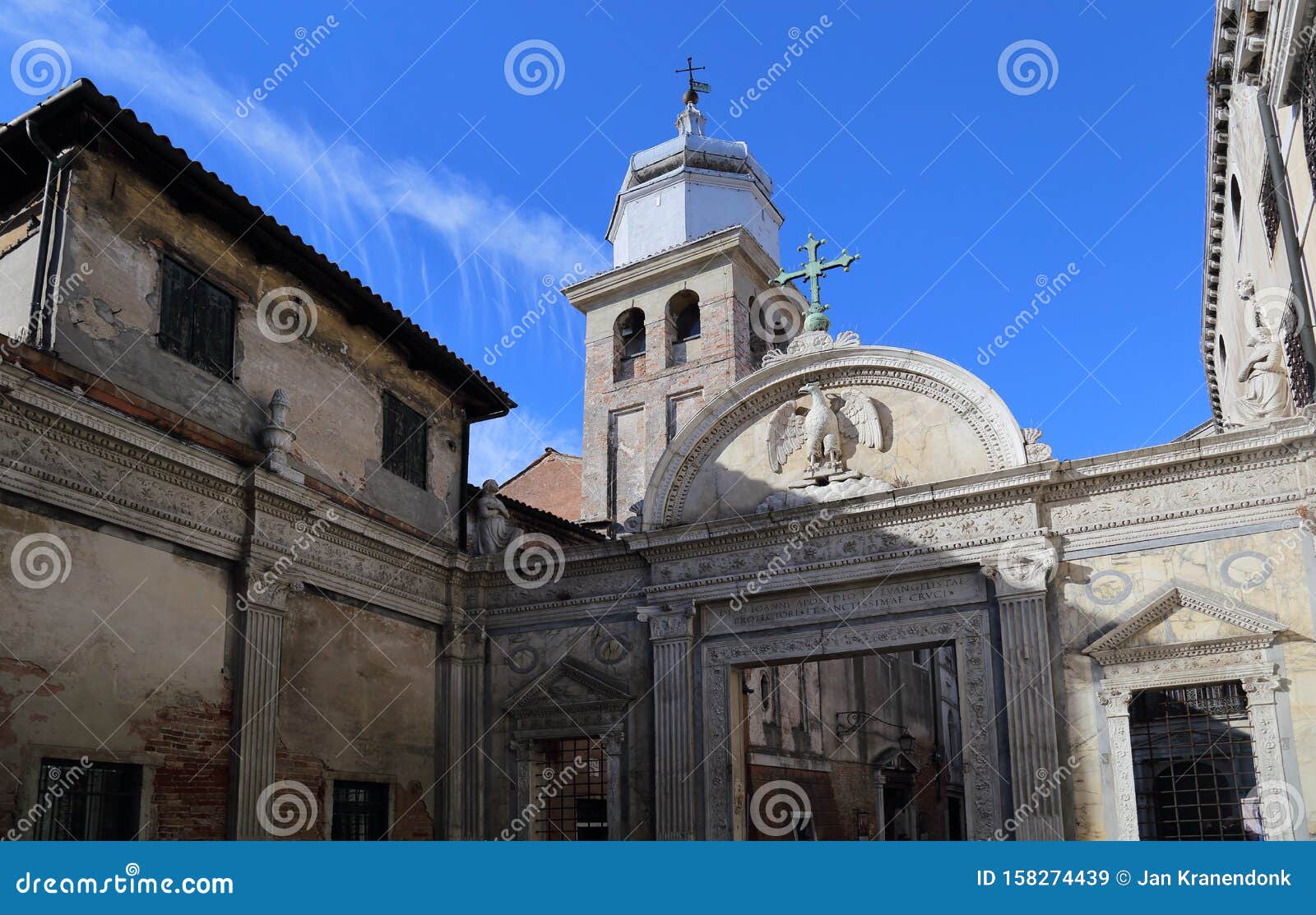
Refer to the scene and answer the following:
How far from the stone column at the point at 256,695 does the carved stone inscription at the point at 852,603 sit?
517 centimetres

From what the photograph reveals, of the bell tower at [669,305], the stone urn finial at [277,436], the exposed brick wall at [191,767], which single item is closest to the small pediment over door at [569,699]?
the exposed brick wall at [191,767]

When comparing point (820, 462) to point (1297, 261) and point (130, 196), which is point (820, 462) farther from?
point (130, 196)

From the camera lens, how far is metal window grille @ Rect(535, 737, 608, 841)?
1466 cm

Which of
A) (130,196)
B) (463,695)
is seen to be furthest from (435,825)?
(130,196)

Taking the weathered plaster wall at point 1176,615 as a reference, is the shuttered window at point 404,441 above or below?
above

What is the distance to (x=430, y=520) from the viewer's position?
50.6 ft

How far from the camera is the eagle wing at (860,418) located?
→ 1382cm

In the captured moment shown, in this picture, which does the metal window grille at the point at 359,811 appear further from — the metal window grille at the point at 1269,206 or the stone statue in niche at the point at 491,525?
the metal window grille at the point at 1269,206

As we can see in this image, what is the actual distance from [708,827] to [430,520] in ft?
18.4
